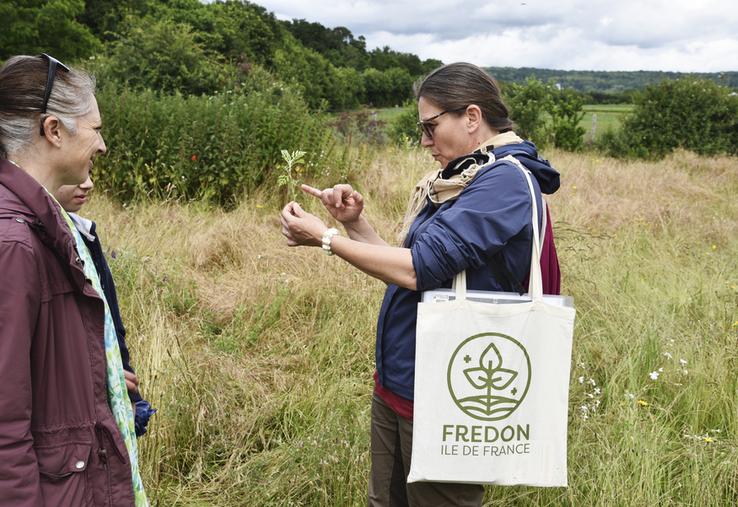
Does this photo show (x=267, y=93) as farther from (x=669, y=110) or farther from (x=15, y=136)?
(x=669, y=110)

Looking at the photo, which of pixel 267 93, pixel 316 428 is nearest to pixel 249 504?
pixel 316 428

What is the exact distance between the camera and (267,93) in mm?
8305

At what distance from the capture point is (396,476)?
81.0 inches

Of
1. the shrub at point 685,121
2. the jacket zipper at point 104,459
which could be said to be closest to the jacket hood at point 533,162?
the jacket zipper at point 104,459

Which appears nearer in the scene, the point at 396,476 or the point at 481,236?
the point at 481,236

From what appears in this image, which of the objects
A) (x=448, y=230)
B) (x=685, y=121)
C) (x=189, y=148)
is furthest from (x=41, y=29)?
(x=448, y=230)

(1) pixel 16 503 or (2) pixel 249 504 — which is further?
(2) pixel 249 504

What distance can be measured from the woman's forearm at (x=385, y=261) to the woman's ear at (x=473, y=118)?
1.36 feet

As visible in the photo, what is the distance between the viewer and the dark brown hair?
1.75 metres

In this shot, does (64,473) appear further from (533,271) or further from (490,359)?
(533,271)

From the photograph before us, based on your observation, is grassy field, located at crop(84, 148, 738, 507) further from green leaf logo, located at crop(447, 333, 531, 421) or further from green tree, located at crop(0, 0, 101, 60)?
green tree, located at crop(0, 0, 101, 60)

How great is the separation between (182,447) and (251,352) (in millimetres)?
1034

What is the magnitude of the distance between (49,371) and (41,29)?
23295mm

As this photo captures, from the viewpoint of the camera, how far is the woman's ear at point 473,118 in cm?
175
